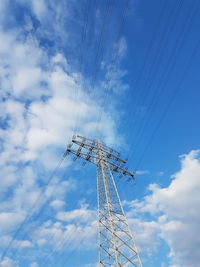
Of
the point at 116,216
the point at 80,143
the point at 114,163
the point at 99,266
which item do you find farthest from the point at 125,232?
the point at 80,143

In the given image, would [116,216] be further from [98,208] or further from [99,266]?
[99,266]

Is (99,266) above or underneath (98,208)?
underneath

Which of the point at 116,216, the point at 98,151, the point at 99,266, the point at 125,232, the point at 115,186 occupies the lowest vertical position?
the point at 99,266

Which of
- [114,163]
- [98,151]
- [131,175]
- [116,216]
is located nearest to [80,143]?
[98,151]

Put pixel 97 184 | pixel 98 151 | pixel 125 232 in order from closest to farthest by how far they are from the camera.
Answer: pixel 125 232
pixel 97 184
pixel 98 151

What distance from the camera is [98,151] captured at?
27.3m

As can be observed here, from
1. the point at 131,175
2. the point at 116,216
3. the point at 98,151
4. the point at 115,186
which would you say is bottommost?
the point at 116,216

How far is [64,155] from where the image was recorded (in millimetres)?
28953

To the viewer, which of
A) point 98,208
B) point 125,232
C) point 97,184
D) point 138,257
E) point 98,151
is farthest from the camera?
→ point 98,151

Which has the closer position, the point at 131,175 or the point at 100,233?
the point at 100,233

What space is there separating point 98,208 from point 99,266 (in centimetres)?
485

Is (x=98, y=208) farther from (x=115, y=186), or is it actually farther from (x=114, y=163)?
(x=114, y=163)

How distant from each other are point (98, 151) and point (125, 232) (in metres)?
10.3

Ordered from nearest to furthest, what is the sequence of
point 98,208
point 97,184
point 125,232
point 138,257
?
1. point 138,257
2. point 125,232
3. point 98,208
4. point 97,184
